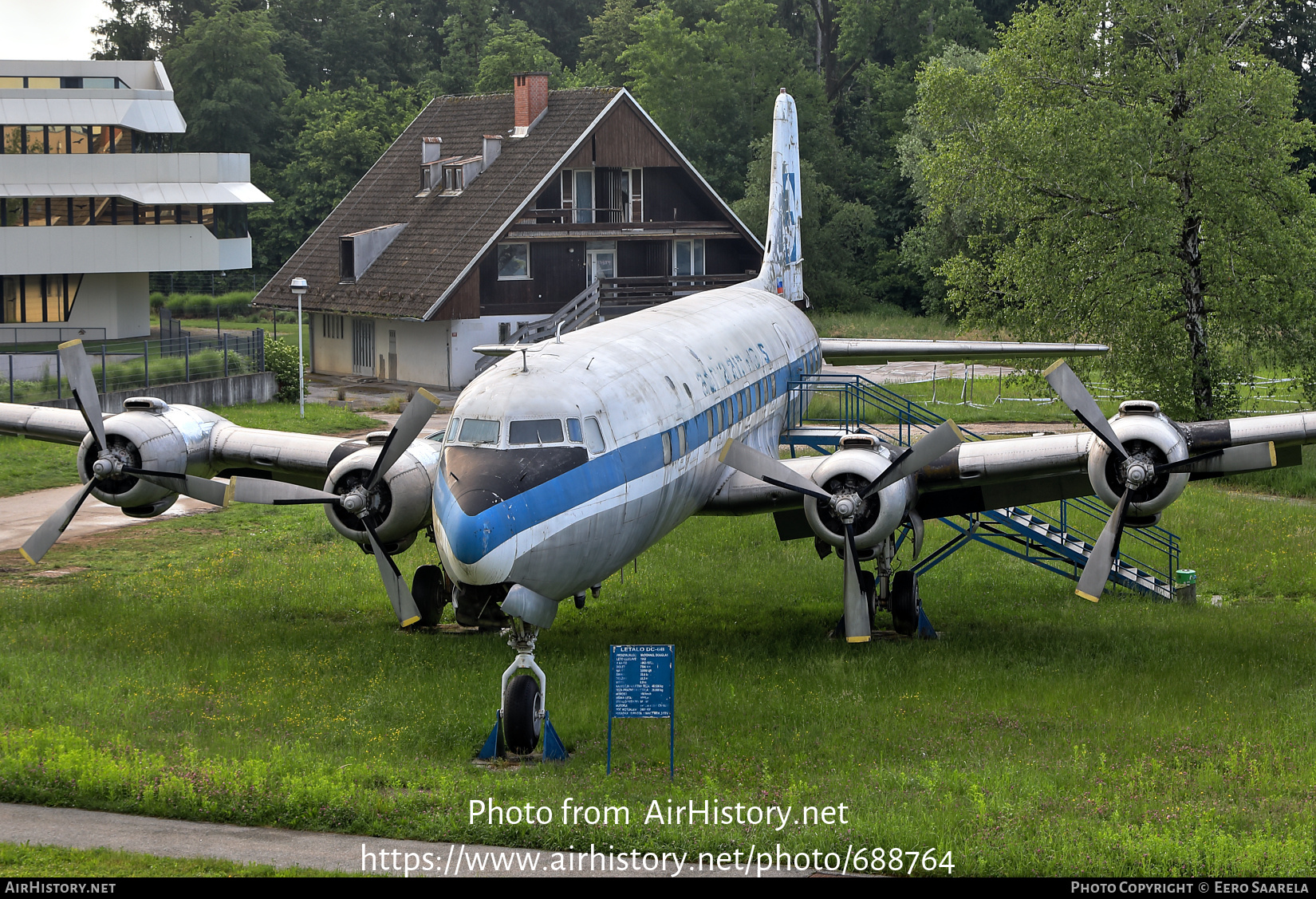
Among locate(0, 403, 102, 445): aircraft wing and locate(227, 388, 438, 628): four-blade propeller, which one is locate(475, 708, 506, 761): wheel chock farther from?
locate(0, 403, 102, 445): aircraft wing

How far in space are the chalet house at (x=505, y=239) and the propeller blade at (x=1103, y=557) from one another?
36750mm

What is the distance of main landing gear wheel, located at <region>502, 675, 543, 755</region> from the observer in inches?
679

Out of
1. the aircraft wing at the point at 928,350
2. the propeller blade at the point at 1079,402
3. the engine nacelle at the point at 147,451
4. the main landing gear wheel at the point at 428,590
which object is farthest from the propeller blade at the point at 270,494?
the aircraft wing at the point at 928,350

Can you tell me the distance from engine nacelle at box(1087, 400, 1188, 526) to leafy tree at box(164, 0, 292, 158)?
8027 centimetres

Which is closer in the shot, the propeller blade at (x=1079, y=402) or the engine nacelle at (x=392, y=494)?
the propeller blade at (x=1079, y=402)

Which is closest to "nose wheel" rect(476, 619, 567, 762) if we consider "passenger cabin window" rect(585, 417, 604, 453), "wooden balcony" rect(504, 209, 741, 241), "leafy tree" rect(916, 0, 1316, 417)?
"passenger cabin window" rect(585, 417, 604, 453)

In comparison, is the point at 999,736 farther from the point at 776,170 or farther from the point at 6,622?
the point at 776,170

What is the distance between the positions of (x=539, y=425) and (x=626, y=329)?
218 inches

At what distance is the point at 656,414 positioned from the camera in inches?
788

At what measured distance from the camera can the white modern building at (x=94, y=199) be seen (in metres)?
53.8

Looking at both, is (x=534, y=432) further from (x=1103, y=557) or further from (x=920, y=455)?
(x=1103, y=557)

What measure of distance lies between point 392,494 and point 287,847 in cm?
746

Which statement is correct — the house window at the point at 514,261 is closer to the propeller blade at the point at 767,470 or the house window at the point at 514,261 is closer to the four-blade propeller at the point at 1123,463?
the propeller blade at the point at 767,470

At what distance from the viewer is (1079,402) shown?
20.1 metres
